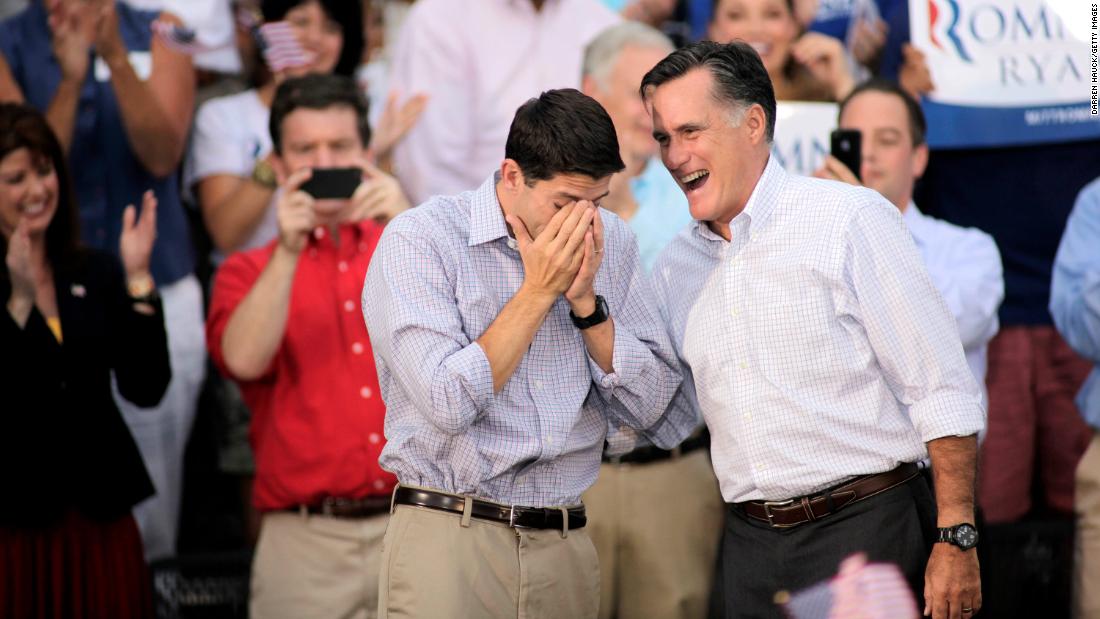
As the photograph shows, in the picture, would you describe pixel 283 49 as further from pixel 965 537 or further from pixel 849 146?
pixel 965 537

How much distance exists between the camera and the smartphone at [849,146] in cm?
432

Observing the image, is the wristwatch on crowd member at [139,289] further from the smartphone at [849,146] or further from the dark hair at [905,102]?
the dark hair at [905,102]

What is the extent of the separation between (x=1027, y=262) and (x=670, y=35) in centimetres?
180

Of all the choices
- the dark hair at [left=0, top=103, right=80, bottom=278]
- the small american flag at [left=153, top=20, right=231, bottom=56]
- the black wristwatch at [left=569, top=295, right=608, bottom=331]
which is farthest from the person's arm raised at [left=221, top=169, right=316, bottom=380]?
the small american flag at [left=153, top=20, right=231, bottom=56]

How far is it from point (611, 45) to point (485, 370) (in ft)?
7.48

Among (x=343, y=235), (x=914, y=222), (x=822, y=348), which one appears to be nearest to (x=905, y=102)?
(x=914, y=222)

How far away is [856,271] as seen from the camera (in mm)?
3094

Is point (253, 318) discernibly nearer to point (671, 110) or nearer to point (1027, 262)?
point (671, 110)

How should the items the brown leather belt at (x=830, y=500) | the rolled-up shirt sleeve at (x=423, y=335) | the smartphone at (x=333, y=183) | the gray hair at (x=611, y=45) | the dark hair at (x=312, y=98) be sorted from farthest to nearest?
the gray hair at (x=611, y=45) < the dark hair at (x=312, y=98) < the smartphone at (x=333, y=183) < the brown leather belt at (x=830, y=500) < the rolled-up shirt sleeve at (x=423, y=335)

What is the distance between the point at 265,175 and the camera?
4910 mm

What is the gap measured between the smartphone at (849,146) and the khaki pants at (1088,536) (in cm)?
129

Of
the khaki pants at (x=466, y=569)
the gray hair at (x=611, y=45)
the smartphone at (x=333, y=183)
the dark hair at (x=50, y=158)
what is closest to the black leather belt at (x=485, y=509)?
the khaki pants at (x=466, y=569)

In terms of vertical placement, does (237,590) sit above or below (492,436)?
below

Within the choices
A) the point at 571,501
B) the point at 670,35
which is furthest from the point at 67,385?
the point at 670,35
